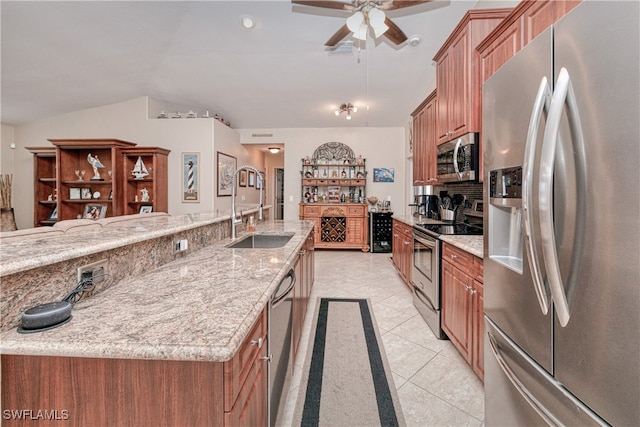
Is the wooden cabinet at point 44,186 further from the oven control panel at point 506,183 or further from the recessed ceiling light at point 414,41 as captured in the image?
the oven control panel at point 506,183

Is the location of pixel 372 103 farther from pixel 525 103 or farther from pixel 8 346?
pixel 8 346

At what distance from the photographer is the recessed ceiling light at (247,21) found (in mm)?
3334

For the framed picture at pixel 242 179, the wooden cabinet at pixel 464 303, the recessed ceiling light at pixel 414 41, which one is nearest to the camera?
the wooden cabinet at pixel 464 303

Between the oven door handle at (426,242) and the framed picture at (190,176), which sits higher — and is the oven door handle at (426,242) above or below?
below

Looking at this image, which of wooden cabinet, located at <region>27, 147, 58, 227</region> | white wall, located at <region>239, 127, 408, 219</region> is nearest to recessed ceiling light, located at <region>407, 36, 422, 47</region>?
white wall, located at <region>239, 127, 408, 219</region>

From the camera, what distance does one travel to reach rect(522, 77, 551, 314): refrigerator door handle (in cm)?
87

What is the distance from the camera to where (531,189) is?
2.91 ft

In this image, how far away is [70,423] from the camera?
736 millimetres

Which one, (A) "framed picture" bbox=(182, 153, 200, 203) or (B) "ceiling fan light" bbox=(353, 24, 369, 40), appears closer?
(B) "ceiling fan light" bbox=(353, 24, 369, 40)

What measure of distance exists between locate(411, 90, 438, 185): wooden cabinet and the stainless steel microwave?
0.48 m

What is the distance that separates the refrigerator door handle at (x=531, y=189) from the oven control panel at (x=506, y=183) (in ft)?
0.55

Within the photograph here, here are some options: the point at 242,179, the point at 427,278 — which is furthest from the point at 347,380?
the point at 242,179

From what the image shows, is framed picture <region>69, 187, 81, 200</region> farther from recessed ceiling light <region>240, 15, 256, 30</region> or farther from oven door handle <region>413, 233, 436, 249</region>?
oven door handle <region>413, 233, 436, 249</region>

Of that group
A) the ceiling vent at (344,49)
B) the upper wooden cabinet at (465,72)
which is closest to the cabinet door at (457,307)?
the upper wooden cabinet at (465,72)
